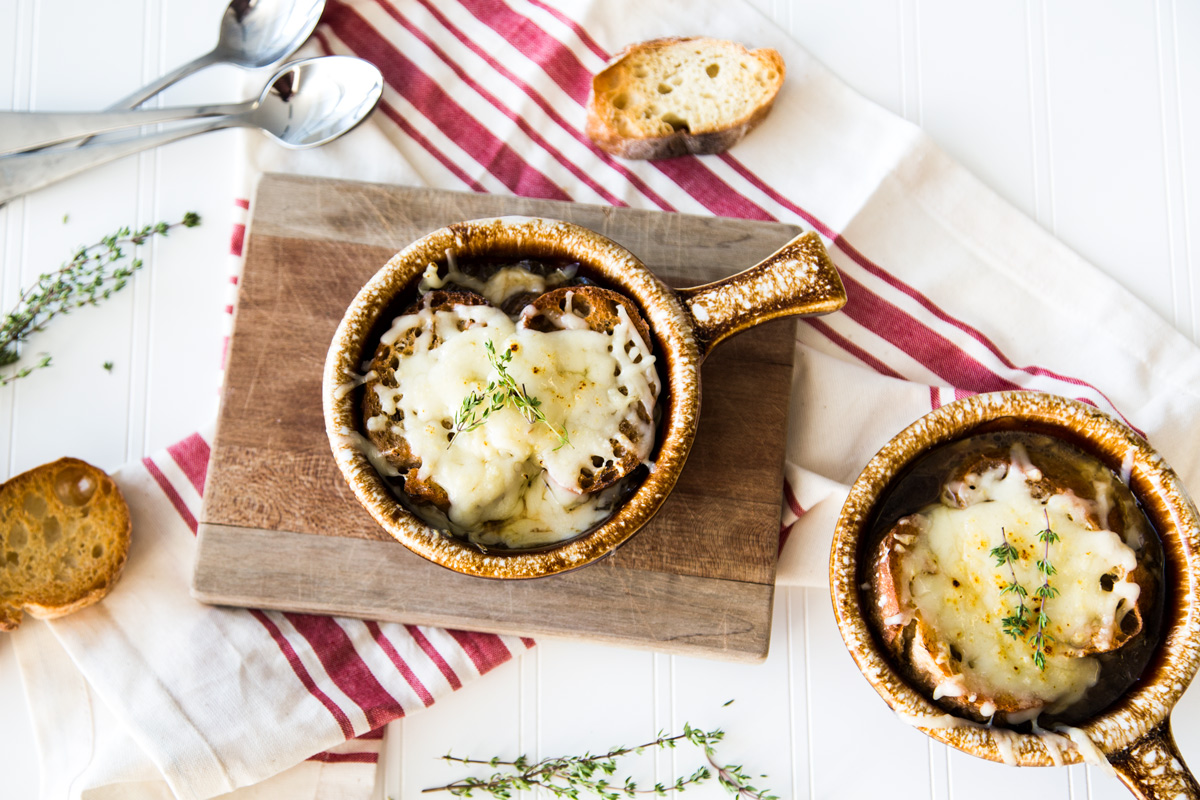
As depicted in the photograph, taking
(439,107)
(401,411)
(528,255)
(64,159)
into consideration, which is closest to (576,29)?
(439,107)

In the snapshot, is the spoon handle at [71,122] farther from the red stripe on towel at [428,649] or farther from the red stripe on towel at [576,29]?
the red stripe on towel at [428,649]

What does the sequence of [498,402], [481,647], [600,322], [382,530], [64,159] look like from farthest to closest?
[64,159] → [481,647] → [382,530] → [600,322] → [498,402]

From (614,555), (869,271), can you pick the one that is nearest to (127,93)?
(614,555)

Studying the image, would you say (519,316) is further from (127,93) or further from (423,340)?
(127,93)

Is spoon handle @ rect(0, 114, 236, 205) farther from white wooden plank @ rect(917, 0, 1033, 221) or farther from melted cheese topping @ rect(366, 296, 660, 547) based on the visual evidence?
white wooden plank @ rect(917, 0, 1033, 221)

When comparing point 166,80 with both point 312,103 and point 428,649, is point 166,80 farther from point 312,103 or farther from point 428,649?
point 428,649

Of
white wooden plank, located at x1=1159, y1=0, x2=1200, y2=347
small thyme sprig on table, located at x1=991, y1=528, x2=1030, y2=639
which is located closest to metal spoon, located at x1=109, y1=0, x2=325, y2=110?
small thyme sprig on table, located at x1=991, y1=528, x2=1030, y2=639

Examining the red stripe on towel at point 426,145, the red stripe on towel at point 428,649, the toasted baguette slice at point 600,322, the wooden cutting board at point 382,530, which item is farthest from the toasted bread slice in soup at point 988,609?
the red stripe on towel at point 426,145
